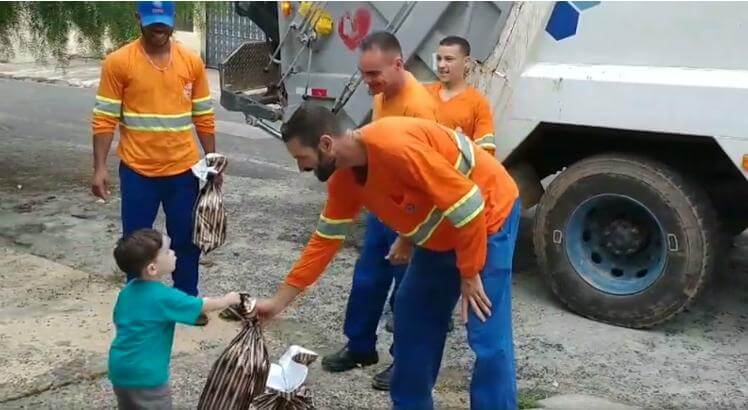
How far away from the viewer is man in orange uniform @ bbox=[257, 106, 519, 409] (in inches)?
113

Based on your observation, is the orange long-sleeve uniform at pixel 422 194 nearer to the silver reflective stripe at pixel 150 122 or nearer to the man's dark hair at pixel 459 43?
the silver reflective stripe at pixel 150 122

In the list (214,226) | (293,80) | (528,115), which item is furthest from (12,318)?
(528,115)

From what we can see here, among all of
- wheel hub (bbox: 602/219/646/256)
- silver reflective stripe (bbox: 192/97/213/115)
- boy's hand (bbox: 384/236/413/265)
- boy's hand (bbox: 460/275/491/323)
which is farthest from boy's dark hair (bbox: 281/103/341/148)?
wheel hub (bbox: 602/219/646/256)

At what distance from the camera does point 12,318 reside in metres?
4.87

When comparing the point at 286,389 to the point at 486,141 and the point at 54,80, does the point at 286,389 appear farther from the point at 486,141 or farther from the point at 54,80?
the point at 54,80

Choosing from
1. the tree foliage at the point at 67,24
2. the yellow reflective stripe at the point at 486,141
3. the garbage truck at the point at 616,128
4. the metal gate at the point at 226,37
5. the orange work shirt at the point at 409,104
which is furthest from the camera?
the metal gate at the point at 226,37

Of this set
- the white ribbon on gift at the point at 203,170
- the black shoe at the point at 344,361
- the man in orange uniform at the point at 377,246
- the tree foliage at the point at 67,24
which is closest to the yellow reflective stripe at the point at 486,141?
the man in orange uniform at the point at 377,246

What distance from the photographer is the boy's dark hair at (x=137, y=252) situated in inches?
125

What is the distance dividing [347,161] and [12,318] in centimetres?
271

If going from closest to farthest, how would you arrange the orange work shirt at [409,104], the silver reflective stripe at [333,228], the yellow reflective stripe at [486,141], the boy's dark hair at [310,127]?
1. the boy's dark hair at [310,127]
2. the silver reflective stripe at [333,228]
3. the orange work shirt at [409,104]
4. the yellow reflective stripe at [486,141]

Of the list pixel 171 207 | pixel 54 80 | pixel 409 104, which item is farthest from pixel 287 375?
pixel 54 80

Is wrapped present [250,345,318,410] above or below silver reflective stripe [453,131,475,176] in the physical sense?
below

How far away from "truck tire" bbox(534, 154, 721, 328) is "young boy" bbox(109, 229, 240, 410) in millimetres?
2521

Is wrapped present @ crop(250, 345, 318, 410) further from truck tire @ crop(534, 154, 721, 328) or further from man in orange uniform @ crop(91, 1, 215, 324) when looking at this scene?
truck tire @ crop(534, 154, 721, 328)
